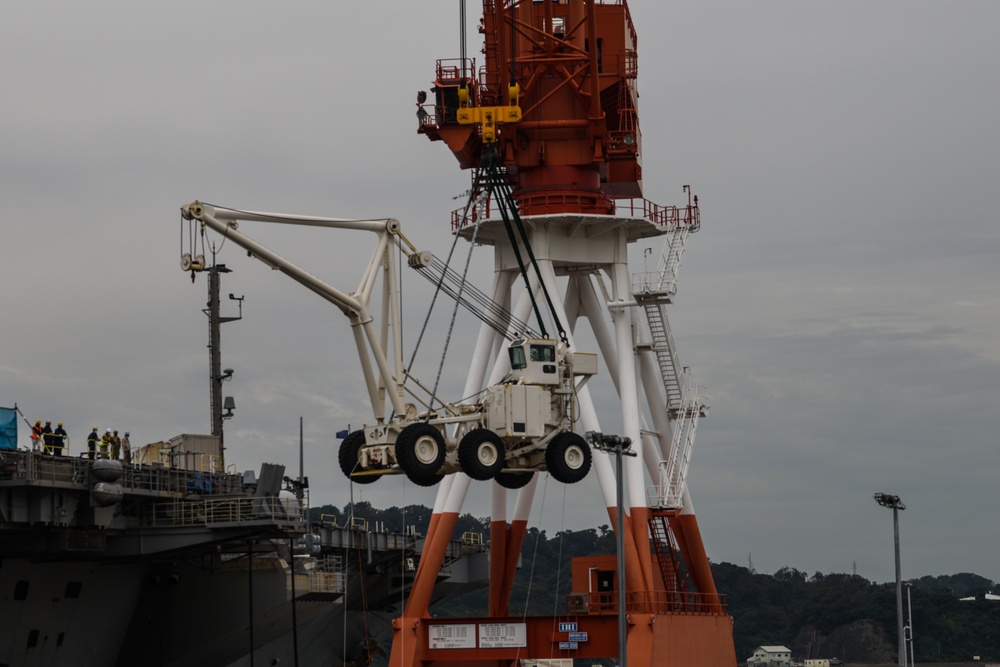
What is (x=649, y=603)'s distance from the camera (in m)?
54.5

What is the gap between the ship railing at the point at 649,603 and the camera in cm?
5466

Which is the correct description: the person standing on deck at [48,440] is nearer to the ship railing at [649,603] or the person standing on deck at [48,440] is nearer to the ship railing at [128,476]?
the ship railing at [128,476]

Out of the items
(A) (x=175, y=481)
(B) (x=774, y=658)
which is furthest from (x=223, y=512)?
(B) (x=774, y=658)

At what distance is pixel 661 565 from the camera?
197 ft

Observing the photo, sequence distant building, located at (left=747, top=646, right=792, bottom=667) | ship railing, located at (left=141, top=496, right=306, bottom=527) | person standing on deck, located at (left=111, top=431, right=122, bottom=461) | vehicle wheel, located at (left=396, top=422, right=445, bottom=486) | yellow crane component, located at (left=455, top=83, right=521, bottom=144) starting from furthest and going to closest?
distant building, located at (left=747, top=646, right=792, bottom=667) < yellow crane component, located at (left=455, top=83, right=521, bottom=144) < person standing on deck, located at (left=111, top=431, right=122, bottom=461) < ship railing, located at (left=141, top=496, right=306, bottom=527) < vehicle wheel, located at (left=396, top=422, right=445, bottom=486)

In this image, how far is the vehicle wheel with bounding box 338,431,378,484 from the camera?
47562 millimetres

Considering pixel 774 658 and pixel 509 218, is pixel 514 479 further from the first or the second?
pixel 774 658

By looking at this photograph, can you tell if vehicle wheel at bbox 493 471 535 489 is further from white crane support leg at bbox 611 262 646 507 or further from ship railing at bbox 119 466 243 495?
ship railing at bbox 119 466 243 495

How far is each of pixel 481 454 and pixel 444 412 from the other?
13.3ft

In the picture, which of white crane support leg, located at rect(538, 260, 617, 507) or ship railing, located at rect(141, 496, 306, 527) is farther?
white crane support leg, located at rect(538, 260, 617, 507)

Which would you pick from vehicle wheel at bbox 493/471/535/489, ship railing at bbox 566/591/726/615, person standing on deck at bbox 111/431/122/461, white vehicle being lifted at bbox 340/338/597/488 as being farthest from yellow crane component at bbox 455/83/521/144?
ship railing at bbox 566/591/726/615

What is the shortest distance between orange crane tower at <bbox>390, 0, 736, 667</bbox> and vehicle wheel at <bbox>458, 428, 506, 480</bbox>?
10059mm

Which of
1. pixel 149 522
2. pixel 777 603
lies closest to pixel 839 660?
pixel 777 603

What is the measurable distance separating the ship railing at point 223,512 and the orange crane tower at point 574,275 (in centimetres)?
567
